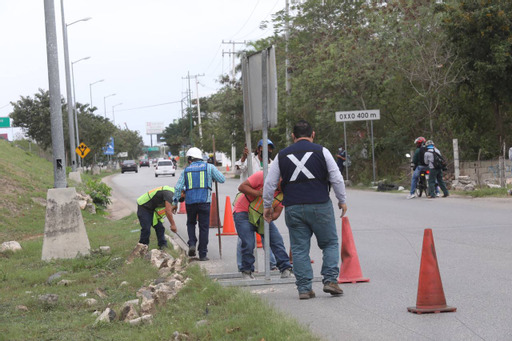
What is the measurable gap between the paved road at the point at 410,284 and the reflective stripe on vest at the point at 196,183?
0.98m

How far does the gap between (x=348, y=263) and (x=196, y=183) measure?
10.7ft

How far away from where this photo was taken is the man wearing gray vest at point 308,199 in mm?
7562

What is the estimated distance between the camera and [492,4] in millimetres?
24781

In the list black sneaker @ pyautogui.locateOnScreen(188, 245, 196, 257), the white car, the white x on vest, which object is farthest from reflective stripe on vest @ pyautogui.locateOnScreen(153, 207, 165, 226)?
the white car

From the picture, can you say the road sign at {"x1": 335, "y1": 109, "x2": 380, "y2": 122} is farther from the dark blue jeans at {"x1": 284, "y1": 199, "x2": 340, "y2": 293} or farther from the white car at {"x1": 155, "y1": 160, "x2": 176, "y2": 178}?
the white car at {"x1": 155, "y1": 160, "x2": 176, "y2": 178}

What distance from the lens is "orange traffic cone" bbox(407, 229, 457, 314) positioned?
675 centimetres

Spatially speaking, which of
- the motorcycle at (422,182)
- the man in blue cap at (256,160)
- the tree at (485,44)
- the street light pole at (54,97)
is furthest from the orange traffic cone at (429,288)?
the tree at (485,44)

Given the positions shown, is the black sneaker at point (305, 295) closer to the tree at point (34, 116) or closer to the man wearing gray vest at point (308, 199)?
the man wearing gray vest at point (308, 199)

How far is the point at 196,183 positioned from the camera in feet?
37.1

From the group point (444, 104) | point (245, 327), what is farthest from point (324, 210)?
point (444, 104)

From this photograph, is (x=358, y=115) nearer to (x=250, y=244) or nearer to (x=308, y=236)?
(x=250, y=244)

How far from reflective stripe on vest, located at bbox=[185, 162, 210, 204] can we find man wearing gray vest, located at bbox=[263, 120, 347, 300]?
3637mm

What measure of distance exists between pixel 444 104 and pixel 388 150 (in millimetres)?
4680

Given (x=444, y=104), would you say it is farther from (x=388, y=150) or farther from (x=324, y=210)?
(x=324, y=210)
